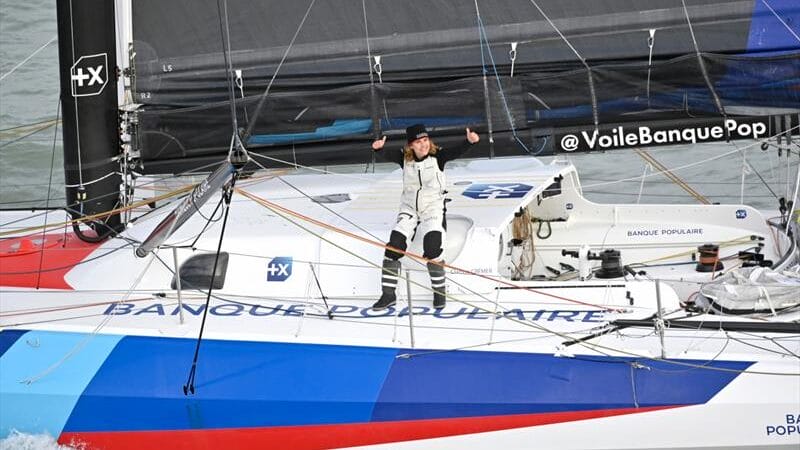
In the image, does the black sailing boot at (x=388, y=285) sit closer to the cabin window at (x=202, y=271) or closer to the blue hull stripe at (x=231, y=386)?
the blue hull stripe at (x=231, y=386)

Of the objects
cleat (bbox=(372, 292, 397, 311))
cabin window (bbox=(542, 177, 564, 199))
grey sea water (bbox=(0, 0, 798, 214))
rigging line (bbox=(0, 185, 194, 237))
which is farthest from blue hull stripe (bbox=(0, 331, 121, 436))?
grey sea water (bbox=(0, 0, 798, 214))

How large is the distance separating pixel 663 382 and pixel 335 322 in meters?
1.81

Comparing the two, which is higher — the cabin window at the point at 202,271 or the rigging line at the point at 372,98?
the rigging line at the point at 372,98

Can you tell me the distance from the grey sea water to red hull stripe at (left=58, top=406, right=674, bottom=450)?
4658mm

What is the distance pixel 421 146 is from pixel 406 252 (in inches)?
23.1

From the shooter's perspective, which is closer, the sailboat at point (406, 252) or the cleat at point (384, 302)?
the sailboat at point (406, 252)

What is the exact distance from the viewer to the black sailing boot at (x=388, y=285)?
7531 millimetres

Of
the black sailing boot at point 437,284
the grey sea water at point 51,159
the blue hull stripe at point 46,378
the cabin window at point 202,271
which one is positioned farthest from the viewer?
the grey sea water at point 51,159

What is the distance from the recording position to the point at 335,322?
738 centimetres

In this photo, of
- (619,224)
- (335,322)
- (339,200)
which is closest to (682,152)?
(619,224)

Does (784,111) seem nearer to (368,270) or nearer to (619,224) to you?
(619,224)

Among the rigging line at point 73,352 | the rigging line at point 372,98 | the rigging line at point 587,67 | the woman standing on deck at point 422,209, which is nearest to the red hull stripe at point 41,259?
the rigging line at point 73,352

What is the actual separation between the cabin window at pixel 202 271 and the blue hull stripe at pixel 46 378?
2.40 feet

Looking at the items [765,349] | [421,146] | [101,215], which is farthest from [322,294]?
[765,349]
